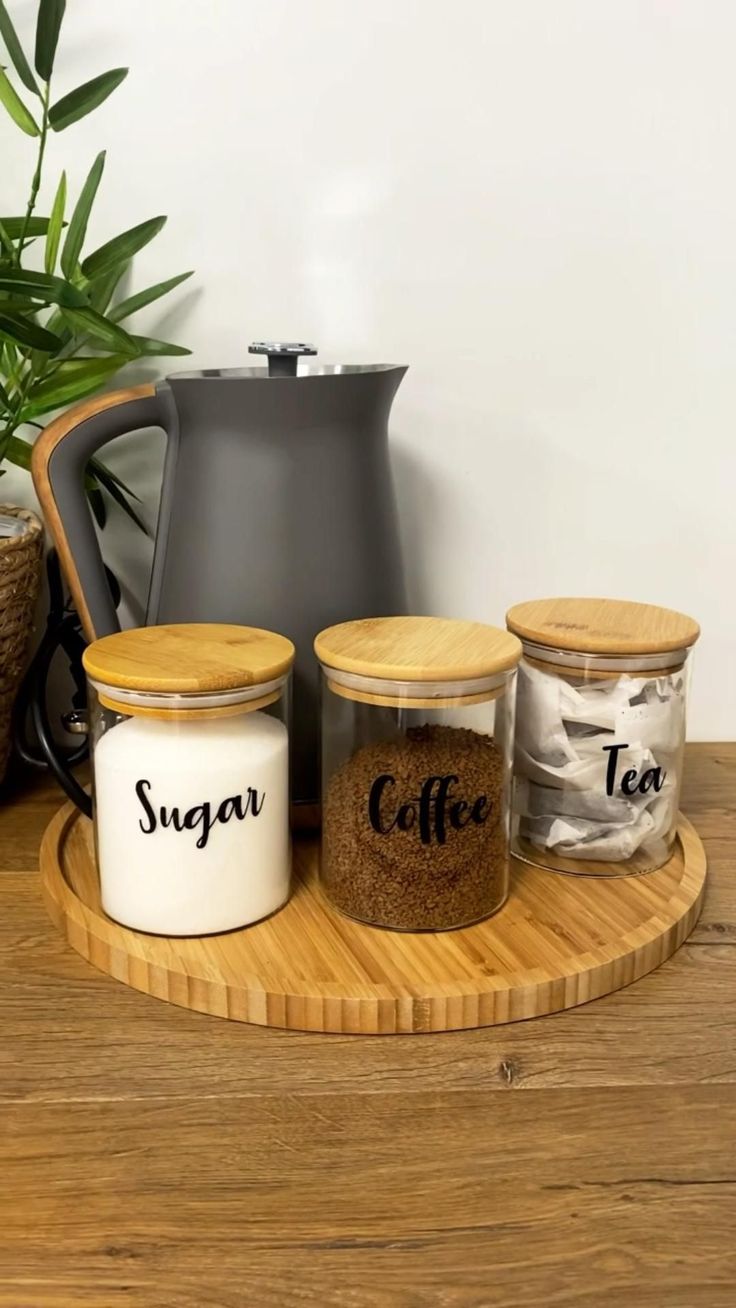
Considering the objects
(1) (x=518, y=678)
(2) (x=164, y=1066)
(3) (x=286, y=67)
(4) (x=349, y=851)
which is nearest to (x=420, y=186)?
(3) (x=286, y=67)

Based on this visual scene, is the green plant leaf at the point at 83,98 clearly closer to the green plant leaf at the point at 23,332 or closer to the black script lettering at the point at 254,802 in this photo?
the green plant leaf at the point at 23,332

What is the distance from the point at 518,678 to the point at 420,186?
0.38 metres

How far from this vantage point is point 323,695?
1.96 feet

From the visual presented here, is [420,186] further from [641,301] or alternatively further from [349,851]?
[349,851]

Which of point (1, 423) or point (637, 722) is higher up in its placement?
point (1, 423)

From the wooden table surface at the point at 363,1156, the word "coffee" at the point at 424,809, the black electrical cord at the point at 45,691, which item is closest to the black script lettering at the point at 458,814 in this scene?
the word "coffee" at the point at 424,809

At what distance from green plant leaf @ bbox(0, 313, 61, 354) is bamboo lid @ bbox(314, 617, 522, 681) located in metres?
0.25

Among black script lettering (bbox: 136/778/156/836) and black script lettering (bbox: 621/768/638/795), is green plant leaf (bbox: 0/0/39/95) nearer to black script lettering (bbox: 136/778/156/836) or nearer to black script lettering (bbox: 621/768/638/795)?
black script lettering (bbox: 136/778/156/836)

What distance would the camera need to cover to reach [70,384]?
709 mm

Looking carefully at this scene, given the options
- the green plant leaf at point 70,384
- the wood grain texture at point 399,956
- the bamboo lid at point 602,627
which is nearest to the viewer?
the wood grain texture at point 399,956

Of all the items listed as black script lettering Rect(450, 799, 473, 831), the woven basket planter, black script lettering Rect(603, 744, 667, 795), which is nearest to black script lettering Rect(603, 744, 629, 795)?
black script lettering Rect(603, 744, 667, 795)

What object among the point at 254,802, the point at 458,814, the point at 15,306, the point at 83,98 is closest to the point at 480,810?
the point at 458,814

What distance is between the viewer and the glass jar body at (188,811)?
0.53 metres

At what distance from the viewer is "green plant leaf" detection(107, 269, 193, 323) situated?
0.73 m
